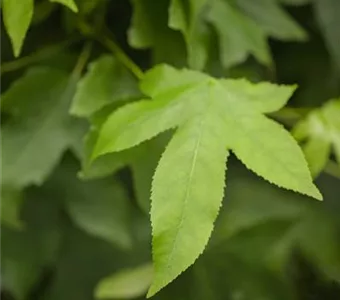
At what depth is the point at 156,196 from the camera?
17.1 inches

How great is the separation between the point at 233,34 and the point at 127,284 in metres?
0.25

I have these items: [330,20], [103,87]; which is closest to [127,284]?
[103,87]

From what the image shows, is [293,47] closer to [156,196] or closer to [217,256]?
[217,256]

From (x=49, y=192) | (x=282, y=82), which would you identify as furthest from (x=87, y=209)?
(x=282, y=82)

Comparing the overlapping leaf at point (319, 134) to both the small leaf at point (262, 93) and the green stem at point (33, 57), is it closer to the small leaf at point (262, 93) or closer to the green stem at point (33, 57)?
the small leaf at point (262, 93)

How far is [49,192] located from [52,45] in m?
0.13

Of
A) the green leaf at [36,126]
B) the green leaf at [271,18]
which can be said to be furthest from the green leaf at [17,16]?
the green leaf at [271,18]

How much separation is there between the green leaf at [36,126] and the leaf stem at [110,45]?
0.14 ft

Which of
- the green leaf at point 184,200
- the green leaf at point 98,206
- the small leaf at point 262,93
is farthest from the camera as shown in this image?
the green leaf at point 98,206

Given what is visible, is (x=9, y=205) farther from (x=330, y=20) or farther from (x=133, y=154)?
(x=330, y=20)

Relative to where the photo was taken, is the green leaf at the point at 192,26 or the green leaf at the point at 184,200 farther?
the green leaf at the point at 192,26

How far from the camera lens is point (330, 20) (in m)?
0.70

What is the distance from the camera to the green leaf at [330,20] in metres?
0.70

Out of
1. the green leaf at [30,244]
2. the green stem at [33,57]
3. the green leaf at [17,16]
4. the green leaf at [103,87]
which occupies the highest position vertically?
the green leaf at [17,16]
